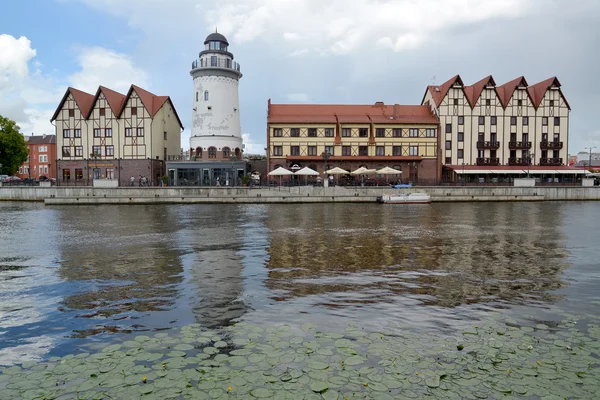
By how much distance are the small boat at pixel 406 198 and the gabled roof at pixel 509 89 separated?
25207 millimetres

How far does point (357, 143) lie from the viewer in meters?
63.5

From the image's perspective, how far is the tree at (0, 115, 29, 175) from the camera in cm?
6881

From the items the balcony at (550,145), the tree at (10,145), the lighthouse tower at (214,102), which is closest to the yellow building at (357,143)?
the lighthouse tower at (214,102)

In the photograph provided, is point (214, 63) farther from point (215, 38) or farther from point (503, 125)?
point (503, 125)

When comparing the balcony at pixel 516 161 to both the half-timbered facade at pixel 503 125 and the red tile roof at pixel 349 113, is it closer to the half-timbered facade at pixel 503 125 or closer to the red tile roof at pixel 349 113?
the half-timbered facade at pixel 503 125

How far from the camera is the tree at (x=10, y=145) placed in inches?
2709

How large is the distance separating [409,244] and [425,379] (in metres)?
14.5

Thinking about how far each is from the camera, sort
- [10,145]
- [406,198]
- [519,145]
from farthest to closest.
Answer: [10,145], [519,145], [406,198]

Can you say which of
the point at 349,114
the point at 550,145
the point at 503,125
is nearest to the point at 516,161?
the point at 550,145

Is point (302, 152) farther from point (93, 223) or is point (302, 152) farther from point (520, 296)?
point (520, 296)

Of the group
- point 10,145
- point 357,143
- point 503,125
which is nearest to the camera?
point 357,143

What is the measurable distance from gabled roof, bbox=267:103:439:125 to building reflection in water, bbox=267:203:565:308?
1438 inches

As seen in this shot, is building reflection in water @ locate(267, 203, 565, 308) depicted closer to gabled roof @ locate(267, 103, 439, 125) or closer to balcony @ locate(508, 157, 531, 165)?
gabled roof @ locate(267, 103, 439, 125)

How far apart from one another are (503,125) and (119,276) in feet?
209
